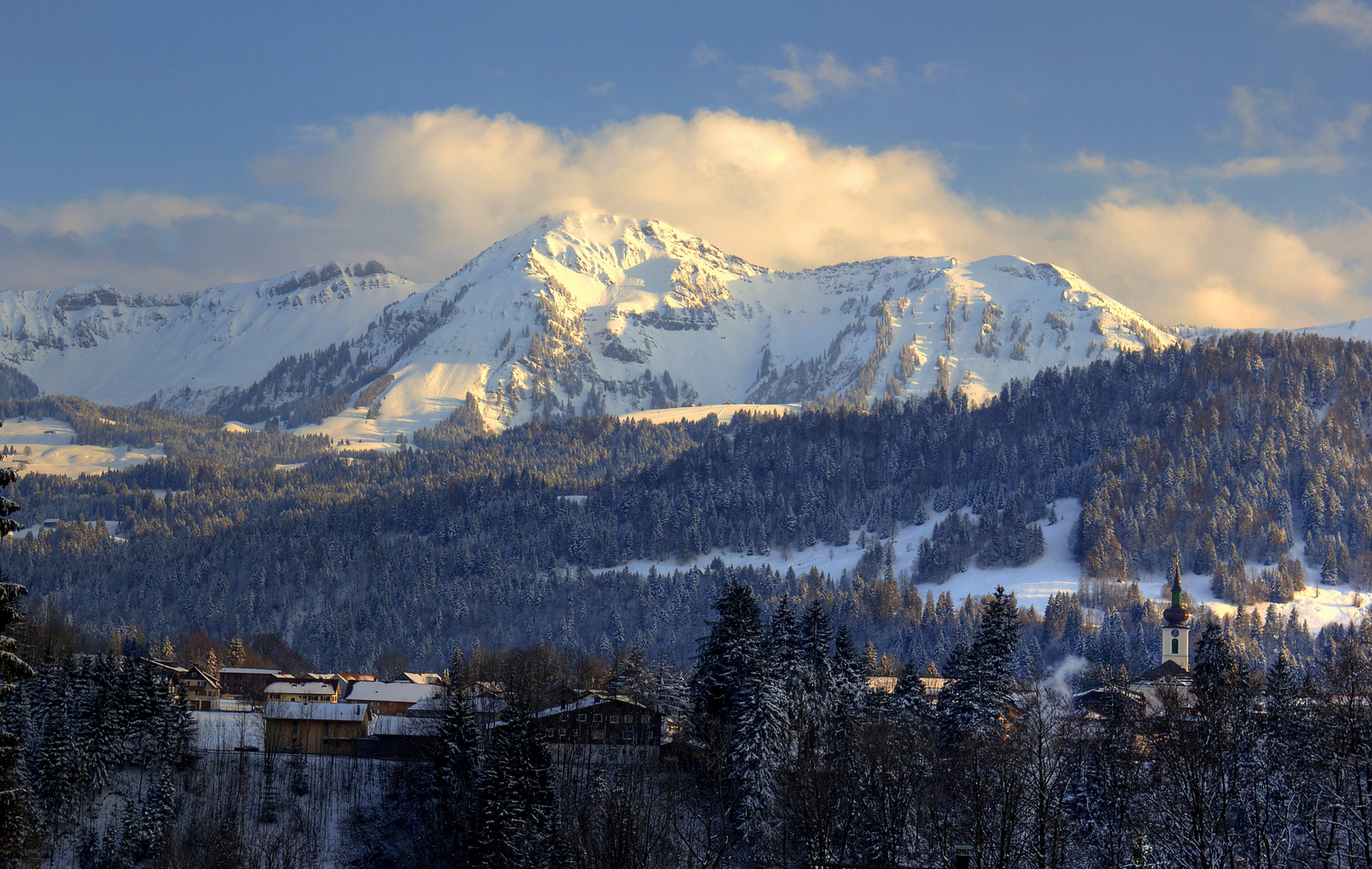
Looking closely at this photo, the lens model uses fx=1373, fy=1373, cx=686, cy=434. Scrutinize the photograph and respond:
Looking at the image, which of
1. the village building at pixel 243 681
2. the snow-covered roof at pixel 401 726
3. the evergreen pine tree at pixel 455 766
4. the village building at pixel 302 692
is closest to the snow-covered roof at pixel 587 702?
the evergreen pine tree at pixel 455 766

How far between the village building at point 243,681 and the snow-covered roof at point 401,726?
119ft

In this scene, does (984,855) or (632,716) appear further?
(632,716)

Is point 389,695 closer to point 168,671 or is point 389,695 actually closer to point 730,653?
point 168,671

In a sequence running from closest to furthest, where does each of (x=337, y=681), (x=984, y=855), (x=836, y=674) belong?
Answer: (x=984, y=855) < (x=836, y=674) < (x=337, y=681)

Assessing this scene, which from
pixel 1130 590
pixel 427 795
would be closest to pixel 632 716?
pixel 427 795

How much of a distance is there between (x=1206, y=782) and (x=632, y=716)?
4508 cm

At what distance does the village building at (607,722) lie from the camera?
311 ft

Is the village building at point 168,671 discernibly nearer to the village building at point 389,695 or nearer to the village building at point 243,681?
the village building at point 243,681

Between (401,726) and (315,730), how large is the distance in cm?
671

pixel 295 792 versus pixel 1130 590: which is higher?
pixel 1130 590

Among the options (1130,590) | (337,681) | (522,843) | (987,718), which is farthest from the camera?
(1130,590)

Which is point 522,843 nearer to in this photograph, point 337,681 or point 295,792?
point 295,792

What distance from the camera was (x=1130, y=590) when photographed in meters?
190

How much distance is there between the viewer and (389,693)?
5212 inches
